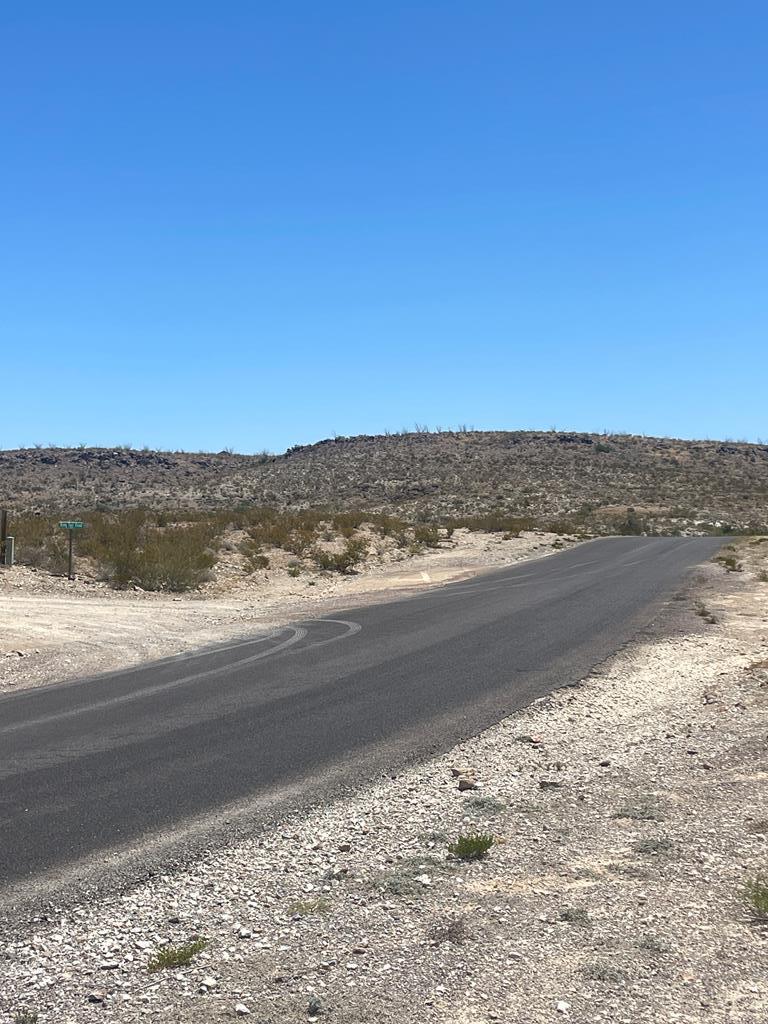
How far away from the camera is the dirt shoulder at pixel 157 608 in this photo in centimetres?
1548

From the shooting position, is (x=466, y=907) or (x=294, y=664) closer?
(x=466, y=907)

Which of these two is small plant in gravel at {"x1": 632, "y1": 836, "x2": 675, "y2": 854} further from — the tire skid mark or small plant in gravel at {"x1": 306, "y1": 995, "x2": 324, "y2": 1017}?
the tire skid mark

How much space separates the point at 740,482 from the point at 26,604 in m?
85.9

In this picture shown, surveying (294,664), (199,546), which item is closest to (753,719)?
(294,664)

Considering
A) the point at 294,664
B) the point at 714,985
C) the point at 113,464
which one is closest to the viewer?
the point at 714,985

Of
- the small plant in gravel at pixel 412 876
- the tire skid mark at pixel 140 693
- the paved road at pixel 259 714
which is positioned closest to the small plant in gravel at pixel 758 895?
the small plant in gravel at pixel 412 876

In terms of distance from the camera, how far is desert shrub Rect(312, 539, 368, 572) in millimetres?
32156

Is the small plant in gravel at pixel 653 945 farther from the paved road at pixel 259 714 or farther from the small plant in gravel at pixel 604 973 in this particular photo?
the paved road at pixel 259 714

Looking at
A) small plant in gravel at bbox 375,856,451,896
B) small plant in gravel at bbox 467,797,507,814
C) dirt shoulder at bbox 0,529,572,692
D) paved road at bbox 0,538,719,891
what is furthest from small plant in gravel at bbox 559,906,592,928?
dirt shoulder at bbox 0,529,572,692

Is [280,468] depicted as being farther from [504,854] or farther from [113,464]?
[504,854]

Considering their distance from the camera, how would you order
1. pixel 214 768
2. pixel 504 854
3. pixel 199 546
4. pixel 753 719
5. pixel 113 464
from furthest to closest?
1. pixel 113 464
2. pixel 199 546
3. pixel 753 719
4. pixel 214 768
5. pixel 504 854

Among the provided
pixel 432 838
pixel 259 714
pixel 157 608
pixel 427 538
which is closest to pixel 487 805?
pixel 432 838

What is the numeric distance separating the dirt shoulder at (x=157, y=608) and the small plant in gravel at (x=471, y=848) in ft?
28.4

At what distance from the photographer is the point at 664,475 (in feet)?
324
